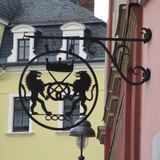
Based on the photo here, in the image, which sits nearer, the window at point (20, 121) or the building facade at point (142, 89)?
the building facade at point (142, 89)

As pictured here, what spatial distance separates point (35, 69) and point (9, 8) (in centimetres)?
491

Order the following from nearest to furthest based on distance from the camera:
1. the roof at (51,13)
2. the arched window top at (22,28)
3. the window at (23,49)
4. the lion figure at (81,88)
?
1. the lion figure at (81,88)
2. the window at (23,49)
3. the arched window top at (22,28)
4. the roof at (51,13)

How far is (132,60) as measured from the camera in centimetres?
778

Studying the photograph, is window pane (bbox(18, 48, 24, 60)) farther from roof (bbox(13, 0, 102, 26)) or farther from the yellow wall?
roof (bbox(13, 0, 102, 26))

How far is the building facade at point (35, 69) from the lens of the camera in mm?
29258

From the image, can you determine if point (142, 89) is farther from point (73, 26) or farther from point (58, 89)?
point (73, 26)

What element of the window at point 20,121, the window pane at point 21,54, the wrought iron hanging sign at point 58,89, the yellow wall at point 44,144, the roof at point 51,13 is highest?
the roof at point 51,13

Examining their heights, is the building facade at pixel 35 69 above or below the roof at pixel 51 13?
below

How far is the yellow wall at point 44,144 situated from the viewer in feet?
95.0

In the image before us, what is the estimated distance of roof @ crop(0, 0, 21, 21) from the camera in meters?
32.1

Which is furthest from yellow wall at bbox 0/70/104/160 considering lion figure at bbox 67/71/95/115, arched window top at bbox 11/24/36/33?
lion figure at bbox 67/71/95/115

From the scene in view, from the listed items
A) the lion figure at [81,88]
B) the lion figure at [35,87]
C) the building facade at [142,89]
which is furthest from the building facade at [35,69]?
the lion figure at [81,88]

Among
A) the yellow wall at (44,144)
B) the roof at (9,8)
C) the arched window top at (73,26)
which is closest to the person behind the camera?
the yellow wall at (44,144)

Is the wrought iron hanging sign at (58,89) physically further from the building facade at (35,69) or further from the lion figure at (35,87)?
the building facade at (35,69)
